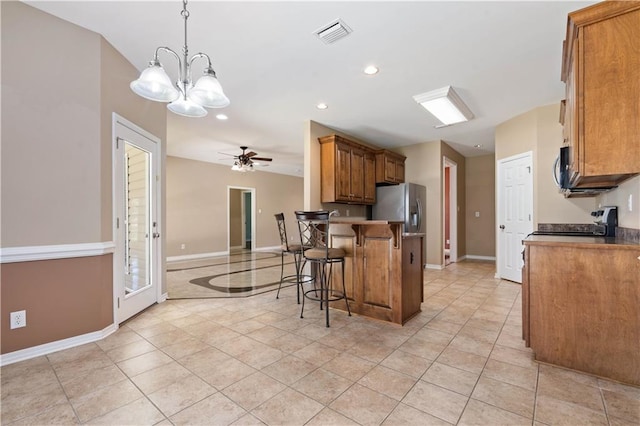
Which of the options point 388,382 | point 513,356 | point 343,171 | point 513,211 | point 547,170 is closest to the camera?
point 388,382

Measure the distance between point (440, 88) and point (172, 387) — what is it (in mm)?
3884

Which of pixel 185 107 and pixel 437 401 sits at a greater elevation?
pixel 185 107

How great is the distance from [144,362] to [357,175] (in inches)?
161

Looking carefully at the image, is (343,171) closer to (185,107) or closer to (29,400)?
(185,107)

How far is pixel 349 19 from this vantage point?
7.34 feet

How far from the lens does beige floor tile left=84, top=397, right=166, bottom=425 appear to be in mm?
1468

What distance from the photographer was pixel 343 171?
483cm

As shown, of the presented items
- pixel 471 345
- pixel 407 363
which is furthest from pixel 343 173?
pixel 407 363

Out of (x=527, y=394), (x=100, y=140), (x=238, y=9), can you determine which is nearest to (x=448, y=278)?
(x=527, y=394)

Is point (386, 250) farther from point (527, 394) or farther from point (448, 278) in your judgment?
point (448, 278)

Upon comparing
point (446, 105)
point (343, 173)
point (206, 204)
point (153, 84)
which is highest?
point (446, 105)

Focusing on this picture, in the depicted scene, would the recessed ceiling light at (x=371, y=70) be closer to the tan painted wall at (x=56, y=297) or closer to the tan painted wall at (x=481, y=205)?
the tan painted wall at (x=56, y=297)

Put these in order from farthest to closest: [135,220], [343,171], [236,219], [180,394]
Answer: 1. [236,219]
2. [343,171]
3. [135,220]
4. [180,394]

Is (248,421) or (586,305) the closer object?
(248,421)
